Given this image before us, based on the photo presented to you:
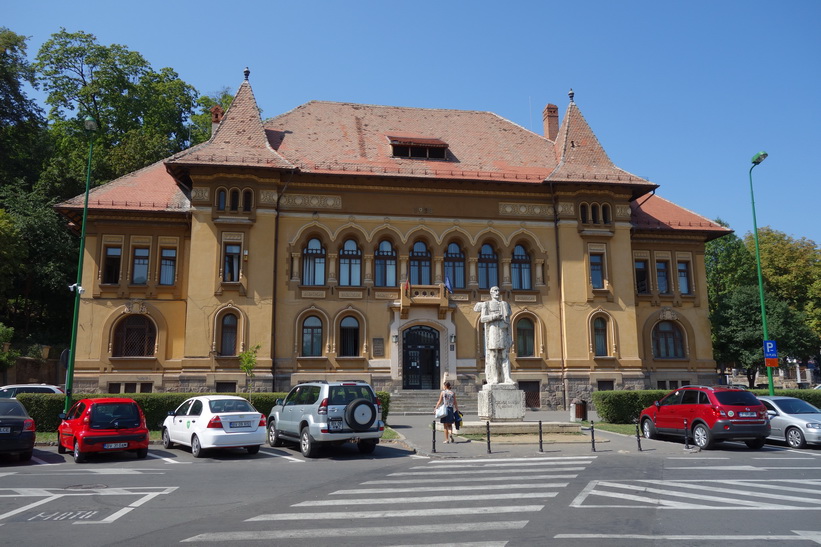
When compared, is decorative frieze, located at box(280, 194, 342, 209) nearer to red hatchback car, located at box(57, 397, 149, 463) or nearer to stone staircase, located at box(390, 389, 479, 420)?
stone staircase, located at box(390, 389, 479, 420)

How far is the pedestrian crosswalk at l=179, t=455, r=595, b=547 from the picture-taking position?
7.67 metres

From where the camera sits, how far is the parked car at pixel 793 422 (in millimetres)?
17500

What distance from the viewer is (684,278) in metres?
36.0

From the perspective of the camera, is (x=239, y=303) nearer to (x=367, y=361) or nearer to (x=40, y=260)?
(x=367, y=361)

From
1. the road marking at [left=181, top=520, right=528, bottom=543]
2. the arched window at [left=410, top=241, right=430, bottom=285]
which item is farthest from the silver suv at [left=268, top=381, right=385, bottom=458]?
the arched window at [left=410, top=241, right=430, bottom=285]

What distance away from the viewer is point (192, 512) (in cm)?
920

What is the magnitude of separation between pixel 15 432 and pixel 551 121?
113 ft

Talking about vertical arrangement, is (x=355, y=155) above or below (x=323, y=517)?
above

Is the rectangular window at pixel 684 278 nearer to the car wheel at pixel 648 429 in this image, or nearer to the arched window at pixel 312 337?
the car wheel at pixel 648 429

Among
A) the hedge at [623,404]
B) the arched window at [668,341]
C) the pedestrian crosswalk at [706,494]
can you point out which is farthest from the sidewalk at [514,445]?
the arched window at [668,341]

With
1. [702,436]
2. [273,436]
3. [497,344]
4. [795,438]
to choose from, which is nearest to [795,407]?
[795,438]

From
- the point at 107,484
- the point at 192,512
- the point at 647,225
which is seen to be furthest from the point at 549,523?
the point at 647,225

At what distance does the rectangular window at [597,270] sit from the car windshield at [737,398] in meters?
16.0

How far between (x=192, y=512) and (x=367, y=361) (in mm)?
22077
